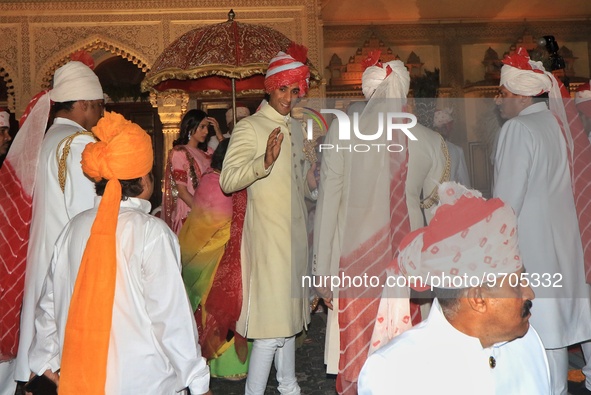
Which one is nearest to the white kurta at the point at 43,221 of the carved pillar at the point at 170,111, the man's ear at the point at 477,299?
the man's ear at the point at 477,299

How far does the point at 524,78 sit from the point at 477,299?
79.9 inches

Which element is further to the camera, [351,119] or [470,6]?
[470,6]

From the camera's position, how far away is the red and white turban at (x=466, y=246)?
6.06ft

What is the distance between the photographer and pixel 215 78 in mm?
6488

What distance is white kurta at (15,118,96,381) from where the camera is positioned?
3.32 metres

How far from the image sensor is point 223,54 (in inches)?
206

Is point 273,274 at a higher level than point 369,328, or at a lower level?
higher

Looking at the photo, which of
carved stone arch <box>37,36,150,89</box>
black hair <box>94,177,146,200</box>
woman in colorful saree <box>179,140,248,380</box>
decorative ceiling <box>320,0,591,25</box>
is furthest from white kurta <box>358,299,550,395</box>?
decorative ceiling <box>320,0,591,25</box>

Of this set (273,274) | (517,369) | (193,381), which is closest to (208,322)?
(273,274)

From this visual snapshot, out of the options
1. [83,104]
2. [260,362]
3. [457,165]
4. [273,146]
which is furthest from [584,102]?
[83,104]

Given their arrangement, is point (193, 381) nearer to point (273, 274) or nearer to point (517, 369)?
point (517, 369)

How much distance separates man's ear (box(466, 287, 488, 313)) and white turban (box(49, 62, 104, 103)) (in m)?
2.32

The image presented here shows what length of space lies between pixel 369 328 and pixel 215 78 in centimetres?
352

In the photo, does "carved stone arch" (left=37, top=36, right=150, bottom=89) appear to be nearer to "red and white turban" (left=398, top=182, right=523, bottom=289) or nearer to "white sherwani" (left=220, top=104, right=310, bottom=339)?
"white sherwani" (left=220, top=104, right=310, bottom=339)
